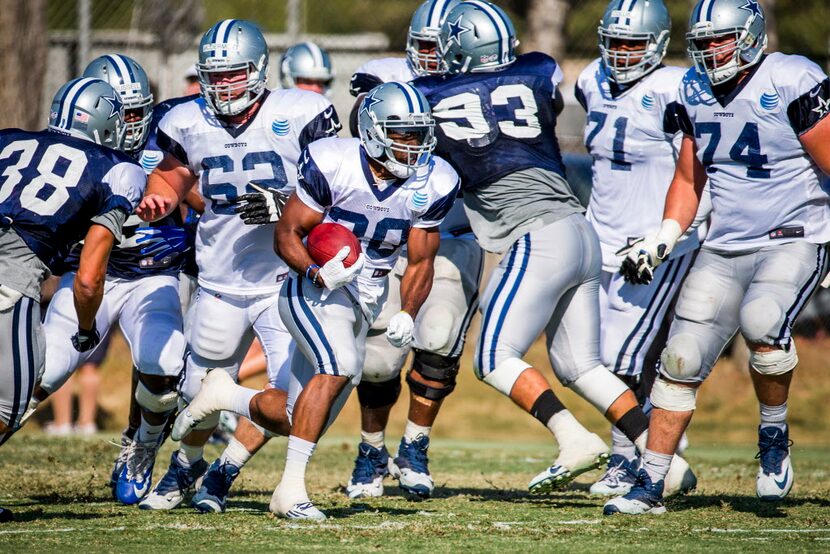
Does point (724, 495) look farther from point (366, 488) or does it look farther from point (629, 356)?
point (366, 488)

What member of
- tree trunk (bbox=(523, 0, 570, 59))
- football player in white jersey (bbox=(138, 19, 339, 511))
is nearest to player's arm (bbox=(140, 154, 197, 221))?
football player in white jersey (bbox=(138, 19, 339, 511))

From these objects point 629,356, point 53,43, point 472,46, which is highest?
point 53,43

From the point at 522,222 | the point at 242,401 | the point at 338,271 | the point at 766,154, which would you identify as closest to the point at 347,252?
the point at 338,271

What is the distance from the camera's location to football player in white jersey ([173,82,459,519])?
5.05 m

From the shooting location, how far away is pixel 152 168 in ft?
19.4

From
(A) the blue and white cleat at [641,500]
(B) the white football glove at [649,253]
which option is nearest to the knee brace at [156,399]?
(A) the blue and white cleat at [641,500]

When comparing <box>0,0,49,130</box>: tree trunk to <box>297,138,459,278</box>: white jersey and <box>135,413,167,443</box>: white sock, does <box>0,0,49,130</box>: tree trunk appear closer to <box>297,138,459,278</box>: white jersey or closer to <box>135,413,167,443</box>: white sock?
<box>135,413,167,443</box>: white sock

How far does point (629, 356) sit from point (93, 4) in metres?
10.3

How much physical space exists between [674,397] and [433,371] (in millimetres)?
1306

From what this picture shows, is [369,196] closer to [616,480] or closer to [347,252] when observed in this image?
[347,252]

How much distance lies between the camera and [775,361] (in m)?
5.34

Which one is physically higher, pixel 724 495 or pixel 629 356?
pixel 629 356

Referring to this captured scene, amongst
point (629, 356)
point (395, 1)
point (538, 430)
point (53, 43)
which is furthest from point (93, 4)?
point (629, 356)

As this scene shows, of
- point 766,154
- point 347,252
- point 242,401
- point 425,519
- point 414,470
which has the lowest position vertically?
point 425,519
